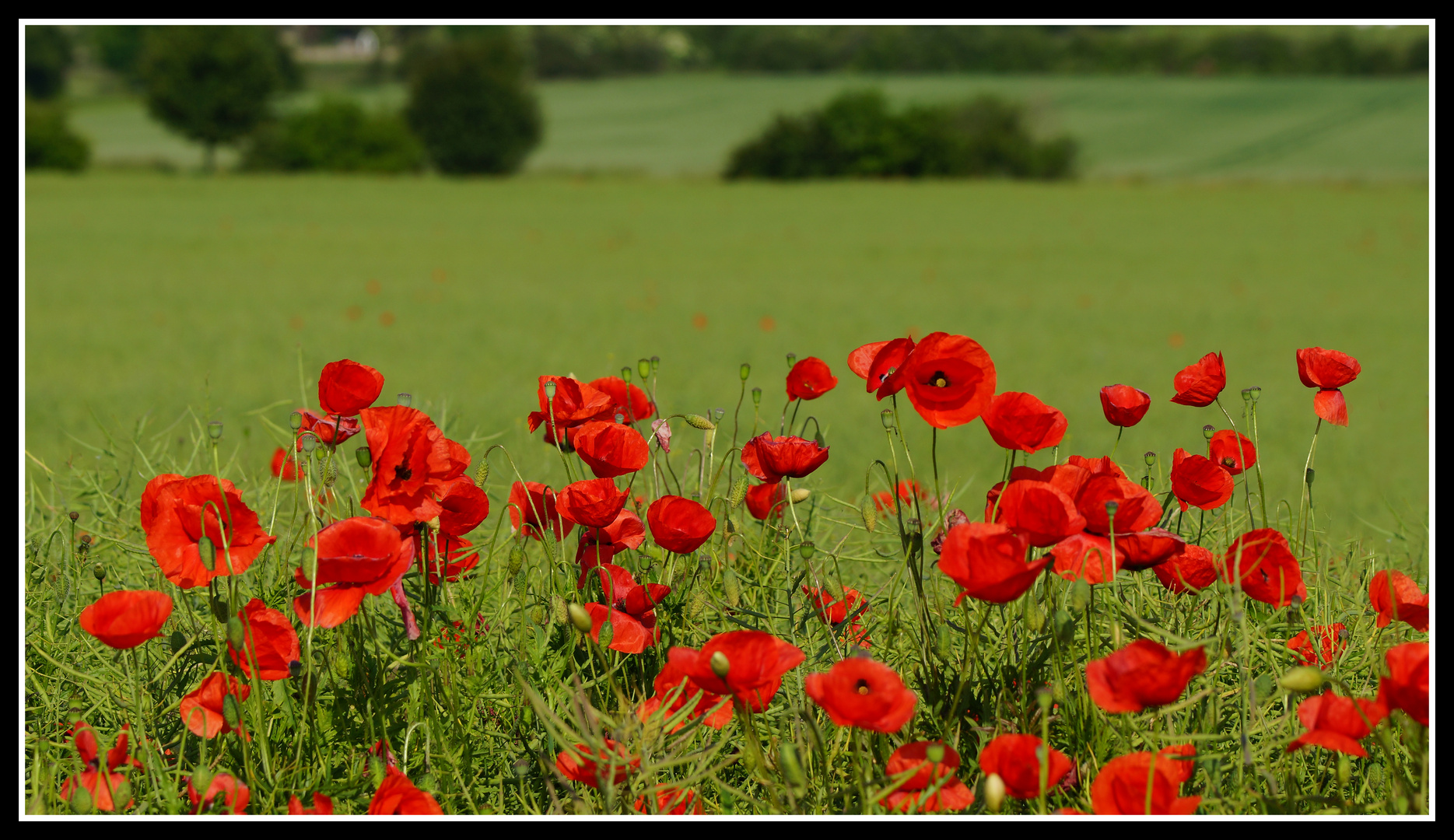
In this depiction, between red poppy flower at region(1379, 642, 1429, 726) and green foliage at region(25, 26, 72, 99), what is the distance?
3957cm

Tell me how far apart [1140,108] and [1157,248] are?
24.4 meters

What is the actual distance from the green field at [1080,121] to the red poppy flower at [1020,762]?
89.1 feet

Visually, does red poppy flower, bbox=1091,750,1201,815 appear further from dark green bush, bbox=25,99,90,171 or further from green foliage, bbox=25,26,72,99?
green foliage, bbox=25,26,72,99

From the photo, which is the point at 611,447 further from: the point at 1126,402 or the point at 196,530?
the point at 1126,402

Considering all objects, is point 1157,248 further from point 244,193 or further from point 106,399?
point 244,193

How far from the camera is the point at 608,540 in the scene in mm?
1190

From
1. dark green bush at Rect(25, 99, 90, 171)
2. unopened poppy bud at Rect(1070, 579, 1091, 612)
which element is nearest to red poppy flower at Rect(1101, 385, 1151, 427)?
unopened poppy bud at Rect(1070, 579, 1091, 612)

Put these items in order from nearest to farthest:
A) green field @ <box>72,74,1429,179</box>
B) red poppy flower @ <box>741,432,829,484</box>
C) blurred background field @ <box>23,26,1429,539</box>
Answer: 1. red poppy flower @ <box>741,432,829,484</box>
2. blurred background field @ <box>23,26,1429,539</box>
3. green field @ <box>72,74,1429,179</box>

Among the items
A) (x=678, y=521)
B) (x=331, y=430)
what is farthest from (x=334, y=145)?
(x=678, y=521)

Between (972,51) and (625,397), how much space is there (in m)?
42.7

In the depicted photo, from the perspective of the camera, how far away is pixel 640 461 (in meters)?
1.14

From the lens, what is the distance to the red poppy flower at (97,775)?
98 centimetres

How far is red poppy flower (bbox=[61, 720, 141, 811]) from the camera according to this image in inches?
38.8

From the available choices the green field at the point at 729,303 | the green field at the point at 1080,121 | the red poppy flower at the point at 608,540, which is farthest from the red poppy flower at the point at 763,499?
the green field at the point at 1080,121
